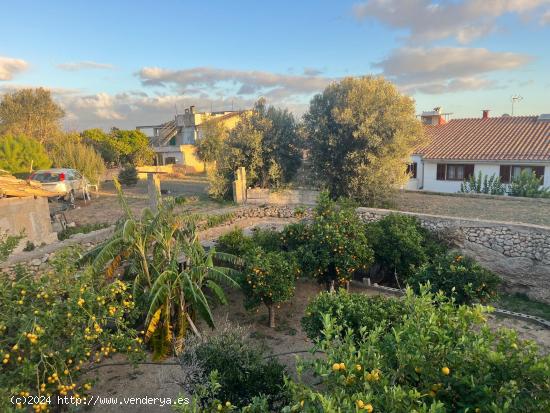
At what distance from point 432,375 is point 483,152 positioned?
940 inches

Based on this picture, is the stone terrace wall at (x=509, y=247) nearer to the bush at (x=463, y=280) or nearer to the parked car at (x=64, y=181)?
the bush at (x=463, y=280)

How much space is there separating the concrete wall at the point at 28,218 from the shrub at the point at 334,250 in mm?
8942

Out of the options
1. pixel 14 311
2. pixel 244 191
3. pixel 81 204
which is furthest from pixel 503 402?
pixel 81 204

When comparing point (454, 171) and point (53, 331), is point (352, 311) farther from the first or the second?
point (454, 171)

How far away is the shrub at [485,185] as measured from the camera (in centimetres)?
2203

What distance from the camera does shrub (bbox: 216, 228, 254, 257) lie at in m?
12.2

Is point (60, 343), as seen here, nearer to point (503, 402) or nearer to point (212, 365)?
point (212, 365)

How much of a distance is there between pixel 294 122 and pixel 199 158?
72.4 feet

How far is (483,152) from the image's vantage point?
2409 centimetres

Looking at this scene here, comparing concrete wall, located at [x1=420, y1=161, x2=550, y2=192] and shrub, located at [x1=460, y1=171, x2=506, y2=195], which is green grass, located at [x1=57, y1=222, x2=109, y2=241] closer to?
concrete wall, located at [x1=420, y1=161, x2=550, y2=192]

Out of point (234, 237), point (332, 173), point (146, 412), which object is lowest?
point (146, 412)

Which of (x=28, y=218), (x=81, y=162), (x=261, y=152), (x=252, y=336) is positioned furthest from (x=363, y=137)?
(x=81, y=162)

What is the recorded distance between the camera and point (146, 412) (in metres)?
7.03

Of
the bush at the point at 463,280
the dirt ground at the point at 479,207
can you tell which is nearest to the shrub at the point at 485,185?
the dirt ground at the point at 479,207
